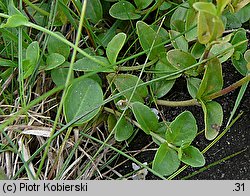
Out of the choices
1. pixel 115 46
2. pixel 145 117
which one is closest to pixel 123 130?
pixel 145 117

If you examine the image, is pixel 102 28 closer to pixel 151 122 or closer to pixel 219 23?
pixel 151 122

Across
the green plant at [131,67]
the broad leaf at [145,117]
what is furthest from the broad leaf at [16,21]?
the broad leaf at [145,117]

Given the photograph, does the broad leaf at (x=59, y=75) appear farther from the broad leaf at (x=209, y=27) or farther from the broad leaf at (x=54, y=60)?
A: the broad leaf at (x=209, y=27)

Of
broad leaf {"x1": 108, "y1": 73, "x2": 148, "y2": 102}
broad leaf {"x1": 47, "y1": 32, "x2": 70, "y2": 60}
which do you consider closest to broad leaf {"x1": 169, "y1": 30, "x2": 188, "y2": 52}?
broad leaf {"x1": 108, "y1": 73, "x2": 148, "y2": 102}

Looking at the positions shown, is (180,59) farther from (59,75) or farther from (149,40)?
(59,75)

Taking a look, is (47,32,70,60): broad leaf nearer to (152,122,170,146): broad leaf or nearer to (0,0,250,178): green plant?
(0,0,250,178): green plant

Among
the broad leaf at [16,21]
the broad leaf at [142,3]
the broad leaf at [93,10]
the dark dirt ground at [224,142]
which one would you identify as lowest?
the dark dirt ground at [224,142]

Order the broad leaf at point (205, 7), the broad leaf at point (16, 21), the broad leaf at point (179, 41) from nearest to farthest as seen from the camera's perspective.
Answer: the broad leaf at point (205, 7)
the broad leaf at point (16, 21)
the broad leaf at point (179, 41)
